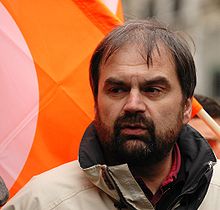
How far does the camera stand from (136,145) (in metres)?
3.82

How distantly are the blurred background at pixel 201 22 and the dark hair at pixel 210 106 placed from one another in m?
17.8

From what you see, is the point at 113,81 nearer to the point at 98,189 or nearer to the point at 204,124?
the point at 98,189

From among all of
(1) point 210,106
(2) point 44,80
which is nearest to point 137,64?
(2) point 44,80

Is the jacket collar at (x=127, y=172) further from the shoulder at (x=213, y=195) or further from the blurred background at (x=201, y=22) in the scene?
the blurred background at (x=201, y=22)

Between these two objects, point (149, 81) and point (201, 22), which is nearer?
point (149, 81)

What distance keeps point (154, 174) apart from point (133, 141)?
23 cm

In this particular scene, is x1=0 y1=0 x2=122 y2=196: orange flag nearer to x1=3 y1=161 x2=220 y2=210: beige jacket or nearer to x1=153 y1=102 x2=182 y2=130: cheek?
x1=3 y1=161 x2=220 y2=210: beige jacket

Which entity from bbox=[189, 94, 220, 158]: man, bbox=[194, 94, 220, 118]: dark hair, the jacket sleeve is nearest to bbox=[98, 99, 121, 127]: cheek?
the jacket sleeve

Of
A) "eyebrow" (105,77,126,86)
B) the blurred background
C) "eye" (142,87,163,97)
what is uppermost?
"eyebrow" (105,77,126,86)

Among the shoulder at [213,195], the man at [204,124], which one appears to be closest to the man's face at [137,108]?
the shoulder at [213,195]

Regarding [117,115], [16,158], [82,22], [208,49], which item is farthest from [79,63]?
[208,49]

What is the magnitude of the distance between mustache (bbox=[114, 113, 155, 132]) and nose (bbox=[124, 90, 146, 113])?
24 millimetres

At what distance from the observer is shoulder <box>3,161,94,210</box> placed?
3.77 meters

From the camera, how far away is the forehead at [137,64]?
3891 millimetres
